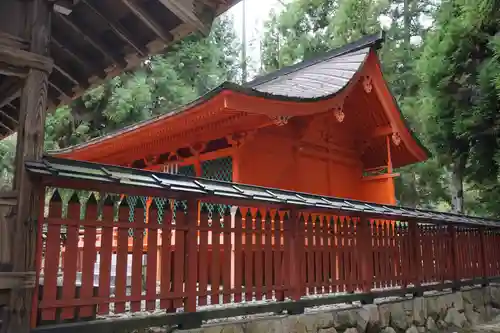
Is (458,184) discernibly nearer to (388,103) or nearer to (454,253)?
(388,103)

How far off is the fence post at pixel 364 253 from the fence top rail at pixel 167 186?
333mm

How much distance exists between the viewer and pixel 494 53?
10.7 meters

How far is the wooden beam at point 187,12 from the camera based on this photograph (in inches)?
160

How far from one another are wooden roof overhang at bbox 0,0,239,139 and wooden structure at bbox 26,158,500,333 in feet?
3.07

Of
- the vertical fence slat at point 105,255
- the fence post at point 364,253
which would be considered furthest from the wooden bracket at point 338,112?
the vertical fence slat at point 105,255

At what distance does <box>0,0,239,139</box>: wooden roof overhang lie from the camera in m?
3.52

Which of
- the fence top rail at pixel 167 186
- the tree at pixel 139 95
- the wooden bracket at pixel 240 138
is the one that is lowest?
the fence top rail at pixel 167 186

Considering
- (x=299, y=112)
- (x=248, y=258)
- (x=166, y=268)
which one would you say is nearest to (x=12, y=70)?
(x=166, y=268)

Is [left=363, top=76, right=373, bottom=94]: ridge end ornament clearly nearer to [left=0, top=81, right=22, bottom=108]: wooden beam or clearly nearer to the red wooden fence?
the red wooden fence

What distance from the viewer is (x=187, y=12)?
414 cm

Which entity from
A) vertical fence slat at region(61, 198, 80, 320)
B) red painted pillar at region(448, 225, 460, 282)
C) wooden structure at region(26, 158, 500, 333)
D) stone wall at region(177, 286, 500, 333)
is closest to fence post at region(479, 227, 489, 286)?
stone wall at region(177, 286, 500, 333)

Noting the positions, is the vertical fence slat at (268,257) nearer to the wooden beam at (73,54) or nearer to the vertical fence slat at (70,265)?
the vertical fence slat at (70,265)

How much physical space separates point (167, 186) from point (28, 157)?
109 centimetres

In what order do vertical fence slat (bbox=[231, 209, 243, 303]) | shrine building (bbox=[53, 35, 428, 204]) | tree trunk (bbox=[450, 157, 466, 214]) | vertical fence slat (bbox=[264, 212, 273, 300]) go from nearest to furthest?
vertical fence slat (bbox=[231, 209, 243, 303]) → vertical fence slat (bbox=[264, 212, 273, 300]) → shrine building (bbox=[53, 35, 428, 204]) → tree trunk (bbox=[450, 157, 466, 214])
